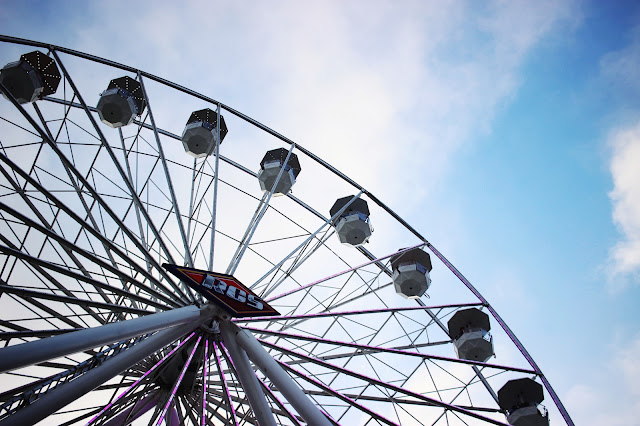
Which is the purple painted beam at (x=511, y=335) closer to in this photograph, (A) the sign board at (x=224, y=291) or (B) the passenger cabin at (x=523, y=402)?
(B) the passenger cabin at (x=523, y=402)

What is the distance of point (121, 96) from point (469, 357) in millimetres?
13848

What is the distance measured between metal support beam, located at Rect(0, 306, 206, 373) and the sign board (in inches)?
30.8

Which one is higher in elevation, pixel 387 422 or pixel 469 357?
pixel 469 357

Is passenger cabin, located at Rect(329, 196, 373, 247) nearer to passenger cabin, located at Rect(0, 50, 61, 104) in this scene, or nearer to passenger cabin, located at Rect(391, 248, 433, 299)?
passenger cabin, located at Rect(391, 248, 433, 299)

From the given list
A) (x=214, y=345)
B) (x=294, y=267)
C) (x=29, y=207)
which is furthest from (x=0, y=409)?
(x=294, y=267)

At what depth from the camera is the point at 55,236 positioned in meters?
8.02

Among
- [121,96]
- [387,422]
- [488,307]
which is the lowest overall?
[387,422]

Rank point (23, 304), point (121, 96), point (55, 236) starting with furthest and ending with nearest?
point (121, 96), point (23, 304), point (55, 236)

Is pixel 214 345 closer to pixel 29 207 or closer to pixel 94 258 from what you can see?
pixel 94 258

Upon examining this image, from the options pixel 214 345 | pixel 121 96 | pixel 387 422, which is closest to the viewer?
pixel 387 422

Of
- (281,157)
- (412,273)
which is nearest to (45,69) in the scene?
(281,157)

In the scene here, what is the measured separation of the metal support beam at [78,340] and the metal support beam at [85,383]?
52 cm

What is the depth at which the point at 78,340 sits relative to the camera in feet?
22.0

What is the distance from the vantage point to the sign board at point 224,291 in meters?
9.34
